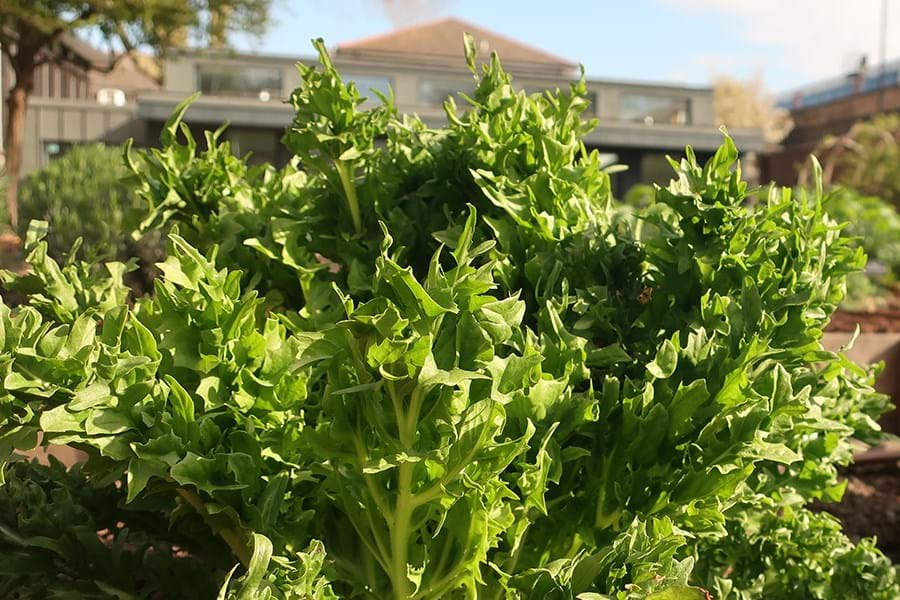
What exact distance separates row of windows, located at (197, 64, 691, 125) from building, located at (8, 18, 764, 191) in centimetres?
3

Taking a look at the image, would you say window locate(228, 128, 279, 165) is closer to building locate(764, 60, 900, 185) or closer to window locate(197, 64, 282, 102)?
window locate(197, 64, 282, 102)

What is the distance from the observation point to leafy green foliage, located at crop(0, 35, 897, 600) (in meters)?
1.14

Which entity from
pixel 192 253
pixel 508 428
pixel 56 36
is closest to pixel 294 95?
pixel 192 253

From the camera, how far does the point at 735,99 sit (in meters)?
62.1

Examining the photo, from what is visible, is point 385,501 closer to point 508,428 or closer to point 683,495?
point 508,428

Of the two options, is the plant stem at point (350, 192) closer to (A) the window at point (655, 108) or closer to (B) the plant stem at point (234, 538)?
(B) the plant stem at point (234, 538)

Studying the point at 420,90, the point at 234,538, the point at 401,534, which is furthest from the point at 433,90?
the point at 401,534

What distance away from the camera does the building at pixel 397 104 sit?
21.1 metres

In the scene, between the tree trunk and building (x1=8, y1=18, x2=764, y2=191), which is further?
building (x1=8, y1=18, x2=764, y2=191)

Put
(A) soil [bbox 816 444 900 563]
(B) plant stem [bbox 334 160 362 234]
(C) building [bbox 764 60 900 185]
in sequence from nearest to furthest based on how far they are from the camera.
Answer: (B) plant stem [bbox 334 160 362 234] → (A) soil [bbox 816 444 900 563] → (C) building [bbox 764 60 900 185]

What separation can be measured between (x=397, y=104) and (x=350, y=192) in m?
20.0

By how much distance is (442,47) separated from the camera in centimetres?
3728

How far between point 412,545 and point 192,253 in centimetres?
57

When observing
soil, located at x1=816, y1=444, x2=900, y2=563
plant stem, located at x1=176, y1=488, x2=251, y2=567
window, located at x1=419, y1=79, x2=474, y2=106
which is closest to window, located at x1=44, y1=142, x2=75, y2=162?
window, located at x1=419, y1=79, x2=474, y2=106
